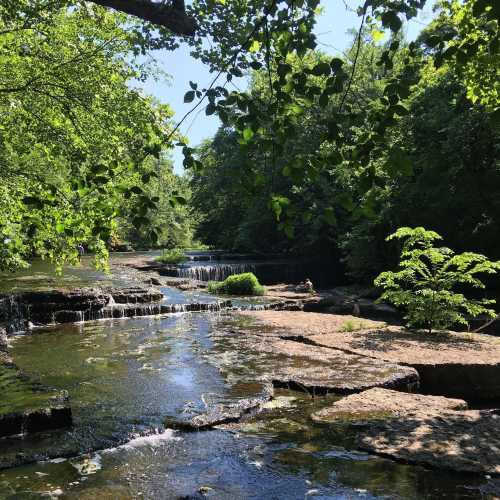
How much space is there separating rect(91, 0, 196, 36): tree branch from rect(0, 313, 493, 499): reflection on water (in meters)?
3.37

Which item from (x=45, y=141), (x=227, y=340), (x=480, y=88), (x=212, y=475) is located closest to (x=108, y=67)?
(x=45, y=141)

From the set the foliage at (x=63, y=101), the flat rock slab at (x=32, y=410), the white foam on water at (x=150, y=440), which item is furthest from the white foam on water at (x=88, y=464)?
the foliage at (x=63, y=101)

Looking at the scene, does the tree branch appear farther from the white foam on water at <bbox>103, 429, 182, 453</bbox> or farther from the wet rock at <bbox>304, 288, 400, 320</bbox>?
the wet rock at <bbox>304, 288, 400, 320</bbox>

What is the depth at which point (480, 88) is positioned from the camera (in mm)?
7309

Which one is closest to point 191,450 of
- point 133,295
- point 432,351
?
point 432,351

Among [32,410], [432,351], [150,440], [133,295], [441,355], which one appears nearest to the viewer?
[150,440]

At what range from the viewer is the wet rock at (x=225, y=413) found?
5.45m

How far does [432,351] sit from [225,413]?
12.4 ft

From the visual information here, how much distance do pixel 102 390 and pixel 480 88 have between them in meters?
6.84

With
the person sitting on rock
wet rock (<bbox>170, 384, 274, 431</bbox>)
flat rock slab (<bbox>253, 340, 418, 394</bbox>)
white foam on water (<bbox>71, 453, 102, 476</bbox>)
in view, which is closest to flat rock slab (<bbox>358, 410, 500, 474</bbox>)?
flat rock slab (<bbox>253, 340, 418, 394</bbox>)

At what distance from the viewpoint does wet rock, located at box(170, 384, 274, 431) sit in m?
5.45

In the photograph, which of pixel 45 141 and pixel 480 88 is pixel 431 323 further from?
pixel 45 141

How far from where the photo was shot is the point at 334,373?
6.90 m

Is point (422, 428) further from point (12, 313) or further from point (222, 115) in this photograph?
point (12, 313)
